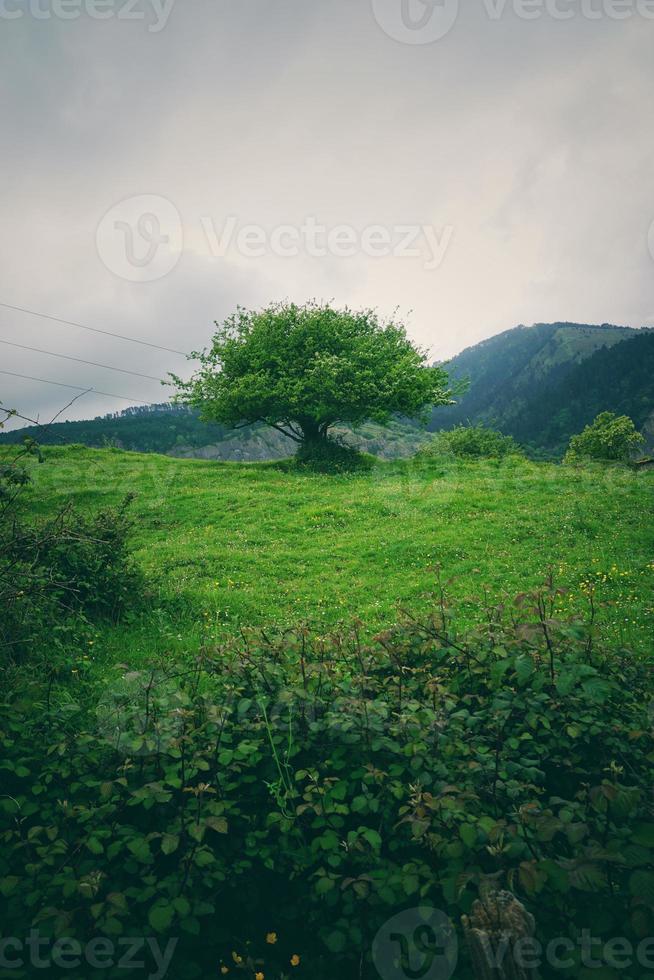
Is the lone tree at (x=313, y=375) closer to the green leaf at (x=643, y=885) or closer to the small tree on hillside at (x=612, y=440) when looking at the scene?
the green leaf at (x=643, y=885)

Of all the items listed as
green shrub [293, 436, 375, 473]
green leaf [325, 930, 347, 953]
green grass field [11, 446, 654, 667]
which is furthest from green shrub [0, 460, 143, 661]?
green shrub [293, 436, 375, 473]

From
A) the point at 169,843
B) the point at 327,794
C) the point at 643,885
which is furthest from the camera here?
the point at 327,794

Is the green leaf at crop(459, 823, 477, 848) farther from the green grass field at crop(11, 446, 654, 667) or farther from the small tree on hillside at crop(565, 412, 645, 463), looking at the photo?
the small tree on hillside at crop(565, 412, 645, 463)

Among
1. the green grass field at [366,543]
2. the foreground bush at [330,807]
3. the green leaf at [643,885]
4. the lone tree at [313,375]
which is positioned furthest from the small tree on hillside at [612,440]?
the green leaf at [643,885]

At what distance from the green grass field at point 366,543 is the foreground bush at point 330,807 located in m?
1.78

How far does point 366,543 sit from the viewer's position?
650 inches

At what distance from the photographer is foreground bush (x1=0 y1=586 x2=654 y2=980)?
319cm

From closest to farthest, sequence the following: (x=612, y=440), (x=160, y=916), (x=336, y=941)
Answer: (x=160, y=916) < (x=336, y=941) < (x=612, y=440)

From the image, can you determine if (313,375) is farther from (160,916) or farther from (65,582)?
(160,916)

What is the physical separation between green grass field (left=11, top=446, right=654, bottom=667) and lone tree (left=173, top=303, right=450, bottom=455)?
25.0 feet

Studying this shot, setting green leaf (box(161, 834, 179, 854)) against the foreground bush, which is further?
green leaf (box(161, 834, 179, 854))

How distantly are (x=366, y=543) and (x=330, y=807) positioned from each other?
12.8m

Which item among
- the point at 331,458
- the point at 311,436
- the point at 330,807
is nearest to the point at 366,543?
the point at 330,807

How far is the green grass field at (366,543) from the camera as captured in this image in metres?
11.0
